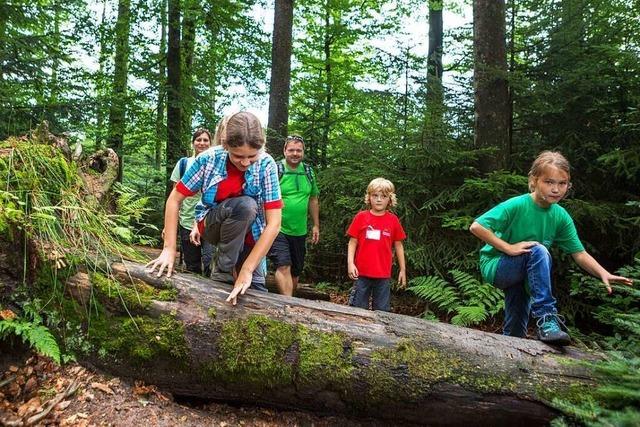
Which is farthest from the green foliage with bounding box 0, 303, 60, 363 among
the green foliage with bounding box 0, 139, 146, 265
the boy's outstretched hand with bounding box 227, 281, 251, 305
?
the boy's outstretched hand with bounding box 227, 281, 251, 305

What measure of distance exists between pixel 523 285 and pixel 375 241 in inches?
64.3

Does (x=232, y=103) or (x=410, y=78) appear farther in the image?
(x=232, y=103)

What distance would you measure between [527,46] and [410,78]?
177 centimetres

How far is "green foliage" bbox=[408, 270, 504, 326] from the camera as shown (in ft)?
15.5

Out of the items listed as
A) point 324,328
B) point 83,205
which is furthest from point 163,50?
point 324,328

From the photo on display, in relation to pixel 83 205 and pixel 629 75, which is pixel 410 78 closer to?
pixel 629 75

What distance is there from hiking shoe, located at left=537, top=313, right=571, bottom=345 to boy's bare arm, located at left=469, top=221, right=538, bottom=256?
1.60 feet

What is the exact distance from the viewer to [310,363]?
9.03 ft

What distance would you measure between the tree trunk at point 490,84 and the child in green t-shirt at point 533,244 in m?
2.70

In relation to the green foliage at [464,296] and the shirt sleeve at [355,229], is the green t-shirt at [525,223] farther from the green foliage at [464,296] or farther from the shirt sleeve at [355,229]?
the shirt sleeve at [355,229]

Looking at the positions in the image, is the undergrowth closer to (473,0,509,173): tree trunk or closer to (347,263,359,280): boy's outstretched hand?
(347,263,359,280): boy's outstretched hand

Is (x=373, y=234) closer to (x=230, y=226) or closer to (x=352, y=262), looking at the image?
(x=352, y=262)

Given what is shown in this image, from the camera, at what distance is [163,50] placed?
13.1 metres

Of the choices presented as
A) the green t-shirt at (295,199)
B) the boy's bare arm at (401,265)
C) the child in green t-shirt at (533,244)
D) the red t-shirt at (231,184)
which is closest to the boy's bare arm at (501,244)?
the child in green t-shirt at (533,244)
